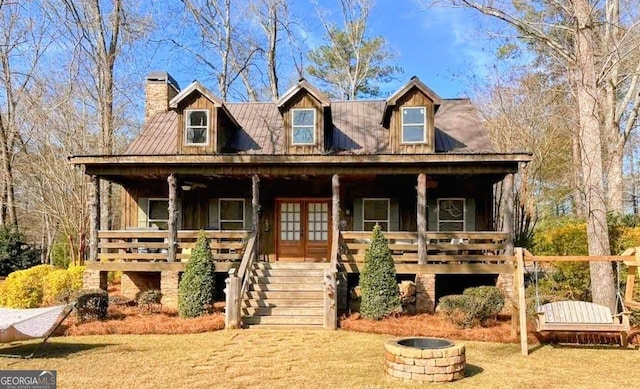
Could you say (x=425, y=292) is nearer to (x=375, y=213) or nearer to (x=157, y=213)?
(x=375, y=213)

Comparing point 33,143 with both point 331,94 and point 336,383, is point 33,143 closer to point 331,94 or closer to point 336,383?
point 331,94

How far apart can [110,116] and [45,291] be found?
Result: 27.4 ft

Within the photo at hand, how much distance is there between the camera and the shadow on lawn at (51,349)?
27.3 feet

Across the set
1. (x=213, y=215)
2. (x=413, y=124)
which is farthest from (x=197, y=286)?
(x=413, y=124)

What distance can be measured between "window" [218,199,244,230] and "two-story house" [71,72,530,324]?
0.11 ft

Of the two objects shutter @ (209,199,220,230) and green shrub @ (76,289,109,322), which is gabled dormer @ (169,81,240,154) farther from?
green shrub @ (76,289,109,322)

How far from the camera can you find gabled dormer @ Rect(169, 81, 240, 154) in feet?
47.3

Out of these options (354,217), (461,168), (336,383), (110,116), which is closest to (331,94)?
(110,116)

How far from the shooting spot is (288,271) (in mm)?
12953

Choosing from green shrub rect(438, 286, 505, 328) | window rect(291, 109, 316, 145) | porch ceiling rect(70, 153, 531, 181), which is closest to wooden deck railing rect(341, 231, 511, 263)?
porch ceiling rect(70, 153, 531, 181)

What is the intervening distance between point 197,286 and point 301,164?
4037 millimetres

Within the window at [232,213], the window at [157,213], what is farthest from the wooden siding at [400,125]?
the window at [157,213]

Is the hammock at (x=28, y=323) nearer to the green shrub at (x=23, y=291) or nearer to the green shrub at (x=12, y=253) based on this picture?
the green shrub at (x=23, y=291)

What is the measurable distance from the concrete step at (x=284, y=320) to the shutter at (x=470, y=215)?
639 cm
